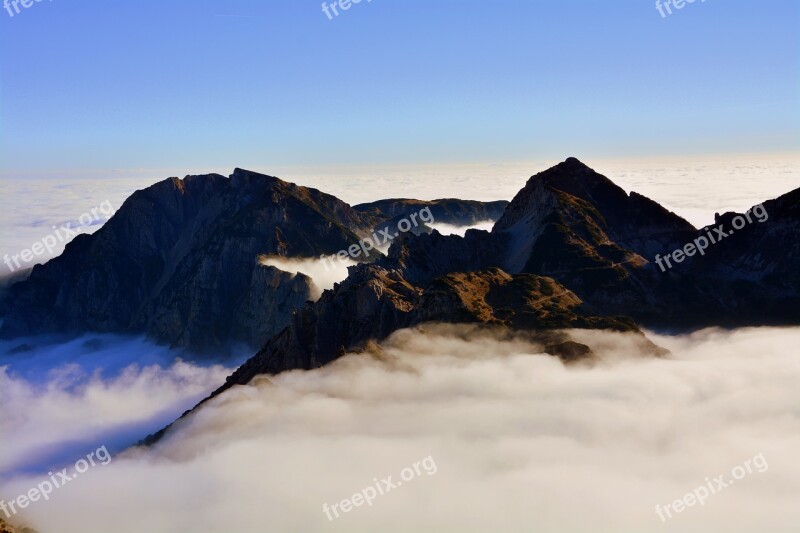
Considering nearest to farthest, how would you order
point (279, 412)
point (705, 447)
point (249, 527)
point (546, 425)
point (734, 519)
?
point (734, 519), point (249, 527), point (705, 447), point (546, 425), point (279, 412)

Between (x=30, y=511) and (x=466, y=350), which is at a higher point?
(x=466, y=350)

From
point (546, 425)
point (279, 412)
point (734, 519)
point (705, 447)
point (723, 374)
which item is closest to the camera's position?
point (734, 519)

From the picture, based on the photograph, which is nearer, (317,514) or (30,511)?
(317,514)

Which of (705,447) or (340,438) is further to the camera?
(340,438)

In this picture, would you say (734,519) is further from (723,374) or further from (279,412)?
(279,412)

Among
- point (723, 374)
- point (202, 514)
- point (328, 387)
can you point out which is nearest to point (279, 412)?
point (328, 387)

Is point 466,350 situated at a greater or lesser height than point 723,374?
greater

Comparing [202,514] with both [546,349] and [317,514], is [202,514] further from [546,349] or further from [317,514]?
[546,349]

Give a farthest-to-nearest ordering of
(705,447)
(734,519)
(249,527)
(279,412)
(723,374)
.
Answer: (723,374) < (279,412) < (705,447) < (249,527) < (734,519)

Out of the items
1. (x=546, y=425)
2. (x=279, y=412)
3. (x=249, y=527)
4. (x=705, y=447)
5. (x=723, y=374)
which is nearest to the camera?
(x=249, y=527)

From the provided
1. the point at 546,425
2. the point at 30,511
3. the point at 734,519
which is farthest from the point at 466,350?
the point at 30,511
